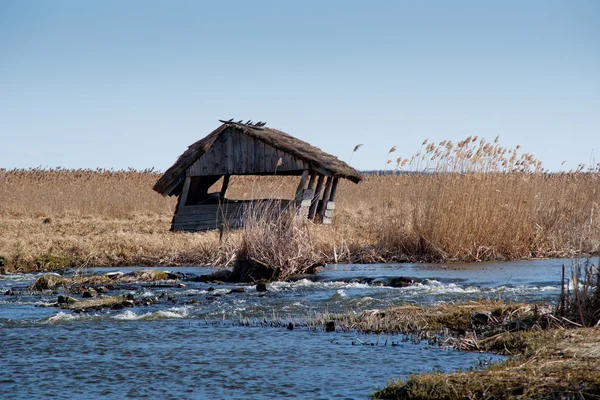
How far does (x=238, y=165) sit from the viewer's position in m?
20.5

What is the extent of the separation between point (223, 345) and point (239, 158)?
42.1 ft

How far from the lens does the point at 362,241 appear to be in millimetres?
17984

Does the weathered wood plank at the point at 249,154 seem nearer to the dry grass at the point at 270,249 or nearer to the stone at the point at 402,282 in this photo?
the dry grass at the point at 270,249

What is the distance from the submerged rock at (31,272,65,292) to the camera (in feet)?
42.3

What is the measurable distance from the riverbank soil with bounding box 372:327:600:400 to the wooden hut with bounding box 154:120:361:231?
1329 centimetres

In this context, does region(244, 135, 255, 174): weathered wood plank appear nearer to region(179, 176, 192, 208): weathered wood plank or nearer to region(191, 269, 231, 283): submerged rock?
region(179, 176, 192, 208): weathered wood plank

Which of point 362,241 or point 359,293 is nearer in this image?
point 359,293

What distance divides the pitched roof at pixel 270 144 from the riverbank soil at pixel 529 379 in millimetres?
13219

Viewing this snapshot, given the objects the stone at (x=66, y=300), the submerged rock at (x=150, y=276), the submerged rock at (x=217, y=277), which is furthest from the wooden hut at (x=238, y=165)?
the stone at (x=66, y=300)

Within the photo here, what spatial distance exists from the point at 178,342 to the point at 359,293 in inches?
163

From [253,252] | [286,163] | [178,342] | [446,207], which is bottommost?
[178,342]

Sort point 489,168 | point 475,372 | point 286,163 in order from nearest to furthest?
point 475,372 < point 489,168 < point 286,163

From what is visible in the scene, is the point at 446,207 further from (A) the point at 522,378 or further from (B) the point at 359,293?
(A) the point at 522,378

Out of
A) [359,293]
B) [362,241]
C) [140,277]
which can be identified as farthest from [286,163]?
[359,293]
